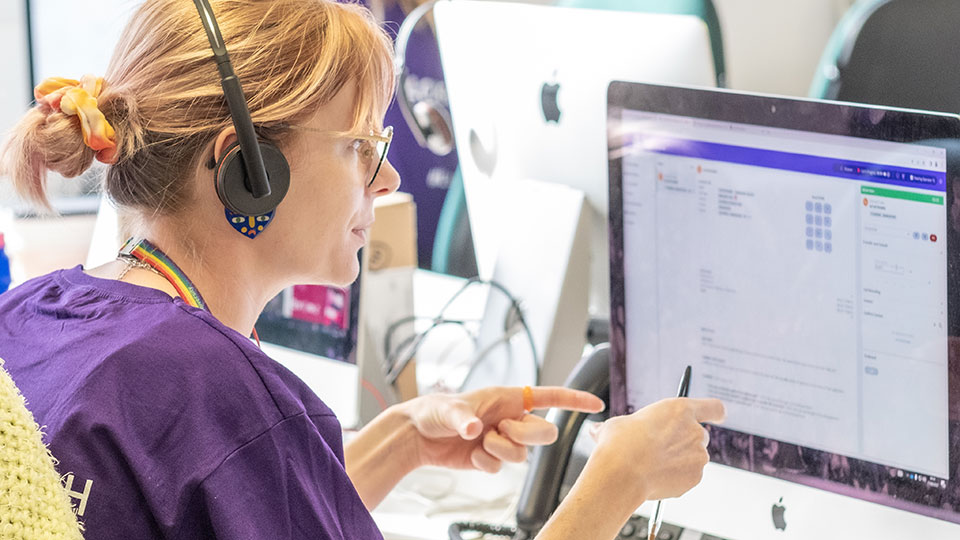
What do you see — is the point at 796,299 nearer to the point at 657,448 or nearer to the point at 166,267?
the point at 657,448

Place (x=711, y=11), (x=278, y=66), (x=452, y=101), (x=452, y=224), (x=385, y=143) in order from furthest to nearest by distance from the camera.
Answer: (x=452, y=224) < (x=711, y=11) < (x=452, y=101) < (x=385, y=143) < (x=278, y=66)

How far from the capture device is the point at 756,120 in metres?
0.92

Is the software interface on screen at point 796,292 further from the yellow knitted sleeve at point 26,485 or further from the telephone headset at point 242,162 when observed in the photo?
the yellow knitted sleeve at point 26,485

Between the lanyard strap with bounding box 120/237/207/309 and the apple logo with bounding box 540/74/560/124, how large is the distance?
614 mm

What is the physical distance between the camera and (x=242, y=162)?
813mm

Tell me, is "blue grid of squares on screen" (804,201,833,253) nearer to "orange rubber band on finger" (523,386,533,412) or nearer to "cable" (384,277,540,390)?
"orange rubber band on finger" (523,386,533,412)

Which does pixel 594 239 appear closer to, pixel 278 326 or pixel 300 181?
pixel 278 326

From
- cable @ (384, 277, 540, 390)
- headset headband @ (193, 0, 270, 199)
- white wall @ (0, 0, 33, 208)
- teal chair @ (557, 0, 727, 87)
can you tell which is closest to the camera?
headset headband @ (193, 0, 270, 199)

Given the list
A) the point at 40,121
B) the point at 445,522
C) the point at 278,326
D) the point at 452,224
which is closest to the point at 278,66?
the point at 40,121

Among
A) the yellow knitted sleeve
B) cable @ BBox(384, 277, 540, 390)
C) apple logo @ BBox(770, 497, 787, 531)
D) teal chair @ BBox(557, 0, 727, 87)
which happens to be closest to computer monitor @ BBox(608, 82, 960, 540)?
apple logo @ BBox(770, 497, 787, 531)

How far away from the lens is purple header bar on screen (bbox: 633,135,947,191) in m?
0.84

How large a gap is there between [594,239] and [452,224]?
1.04 meters

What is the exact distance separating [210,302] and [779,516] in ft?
1.85

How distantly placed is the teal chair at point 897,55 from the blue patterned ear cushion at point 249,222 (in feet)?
4.81
